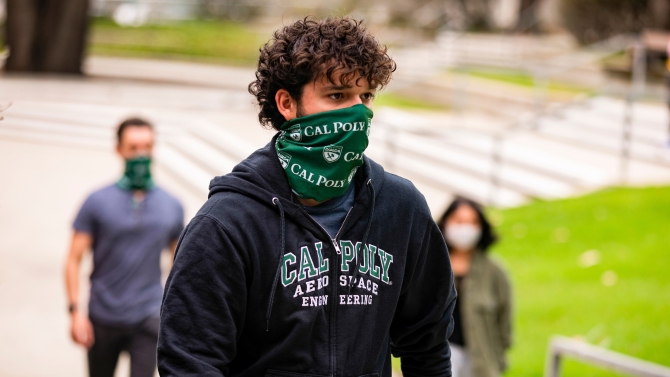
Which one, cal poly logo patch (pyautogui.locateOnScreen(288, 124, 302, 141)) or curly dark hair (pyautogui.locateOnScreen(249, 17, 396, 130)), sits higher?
curly dark hair (pyautogui.locateOnScreen(249, 17, 396, 130))

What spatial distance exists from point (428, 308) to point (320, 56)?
735mm

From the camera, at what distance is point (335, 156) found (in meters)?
2.05

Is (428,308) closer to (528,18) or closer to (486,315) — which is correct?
(486,315)

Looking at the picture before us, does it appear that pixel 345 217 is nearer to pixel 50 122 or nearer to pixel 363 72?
pixel 363 72

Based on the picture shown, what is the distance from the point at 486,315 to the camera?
5578 millimetres

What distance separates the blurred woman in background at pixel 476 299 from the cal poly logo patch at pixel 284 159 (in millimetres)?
3603

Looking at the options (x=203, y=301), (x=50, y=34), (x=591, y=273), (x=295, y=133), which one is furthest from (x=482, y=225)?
(x=50, y=34)

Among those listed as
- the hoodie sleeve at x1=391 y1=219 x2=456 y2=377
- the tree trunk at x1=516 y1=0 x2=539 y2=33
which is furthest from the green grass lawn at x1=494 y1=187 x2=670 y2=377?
the tree trunk at x1=516 y1=0 x2=539 y2=33

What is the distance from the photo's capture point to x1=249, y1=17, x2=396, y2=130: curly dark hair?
2023mm

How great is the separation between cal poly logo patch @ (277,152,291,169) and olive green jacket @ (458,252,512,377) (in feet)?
11.9

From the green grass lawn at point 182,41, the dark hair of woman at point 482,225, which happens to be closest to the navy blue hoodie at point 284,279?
the dark hair of woman at point 482,225

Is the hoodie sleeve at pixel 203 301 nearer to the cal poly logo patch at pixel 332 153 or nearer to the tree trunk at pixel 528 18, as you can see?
the cal poly logo patch at pixel 332 153

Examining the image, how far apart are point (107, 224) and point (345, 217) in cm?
333

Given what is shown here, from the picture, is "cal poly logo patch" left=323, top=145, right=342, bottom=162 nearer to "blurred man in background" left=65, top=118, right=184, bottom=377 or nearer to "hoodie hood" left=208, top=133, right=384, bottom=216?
"hoodie hood" left=208, top=133, right=384, bottom=216
